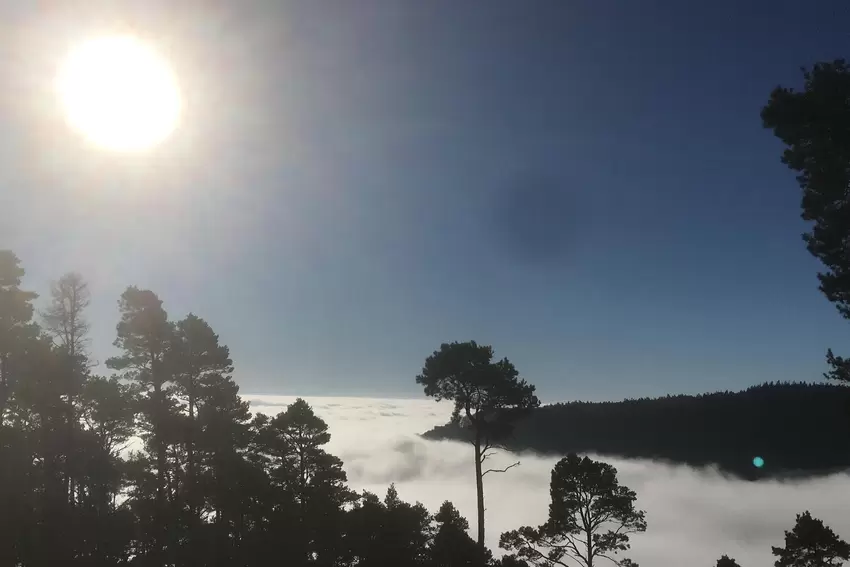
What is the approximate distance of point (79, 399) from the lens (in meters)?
25.4

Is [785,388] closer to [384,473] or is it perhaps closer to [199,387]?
[384,473]

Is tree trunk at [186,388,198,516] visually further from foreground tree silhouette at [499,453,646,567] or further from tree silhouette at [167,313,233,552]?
foreground tree silhouette at [499,453,646,567]

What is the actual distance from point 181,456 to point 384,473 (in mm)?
184220

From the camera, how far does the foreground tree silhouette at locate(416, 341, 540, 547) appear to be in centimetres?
2861

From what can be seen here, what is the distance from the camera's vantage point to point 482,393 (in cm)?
2905

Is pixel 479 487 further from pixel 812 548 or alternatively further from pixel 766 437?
pixel 766 437

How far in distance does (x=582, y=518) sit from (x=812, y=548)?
11241mm

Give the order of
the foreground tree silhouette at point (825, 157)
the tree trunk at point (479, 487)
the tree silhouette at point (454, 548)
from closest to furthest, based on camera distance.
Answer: the foreground tree silhouette at point (825, 157), the tree silhouette at point (454, 548), the tree trunk at point (479, 487)

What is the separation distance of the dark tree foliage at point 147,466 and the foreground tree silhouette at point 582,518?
12.6ft

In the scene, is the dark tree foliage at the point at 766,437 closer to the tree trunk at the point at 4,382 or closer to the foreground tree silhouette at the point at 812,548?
the foreground tree silhouette at the point at 812,548

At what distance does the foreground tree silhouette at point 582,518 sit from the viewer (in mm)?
24984

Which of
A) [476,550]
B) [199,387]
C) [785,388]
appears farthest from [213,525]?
[785,388]

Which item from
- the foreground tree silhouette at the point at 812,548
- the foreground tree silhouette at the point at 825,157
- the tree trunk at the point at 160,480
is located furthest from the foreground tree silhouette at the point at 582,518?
the tree trunk at the point at 160,480

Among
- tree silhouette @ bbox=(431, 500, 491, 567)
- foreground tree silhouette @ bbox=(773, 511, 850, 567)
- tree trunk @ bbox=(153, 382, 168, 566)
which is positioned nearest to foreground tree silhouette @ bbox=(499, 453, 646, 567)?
tree silhouette @ bbox=(431, 500, 491, 567)
